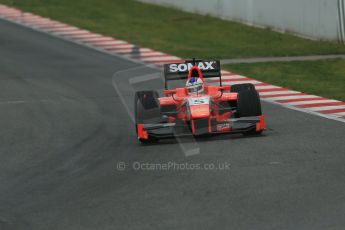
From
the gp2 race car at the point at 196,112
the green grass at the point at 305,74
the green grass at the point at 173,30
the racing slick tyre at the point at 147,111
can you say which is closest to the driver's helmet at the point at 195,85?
the gp2 race car at the point at 196,112

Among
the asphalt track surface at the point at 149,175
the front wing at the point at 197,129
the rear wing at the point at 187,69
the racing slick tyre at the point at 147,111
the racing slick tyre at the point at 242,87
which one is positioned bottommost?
the asphalt track surface at the point at 149,175

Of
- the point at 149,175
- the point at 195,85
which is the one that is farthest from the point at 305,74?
the point at 149,175

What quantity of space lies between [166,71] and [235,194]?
6267mm

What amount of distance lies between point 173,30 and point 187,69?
18.6 m

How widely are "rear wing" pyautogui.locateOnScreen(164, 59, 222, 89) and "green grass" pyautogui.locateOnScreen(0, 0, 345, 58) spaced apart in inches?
470

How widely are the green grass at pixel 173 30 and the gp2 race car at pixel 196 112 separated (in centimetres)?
1276

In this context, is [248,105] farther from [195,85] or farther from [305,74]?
[305,74]

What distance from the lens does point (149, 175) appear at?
13883 millimetres

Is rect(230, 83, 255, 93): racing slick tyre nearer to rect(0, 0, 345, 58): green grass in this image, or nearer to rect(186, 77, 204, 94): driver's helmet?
rect(186, 77, 204, 94): driver's helmet

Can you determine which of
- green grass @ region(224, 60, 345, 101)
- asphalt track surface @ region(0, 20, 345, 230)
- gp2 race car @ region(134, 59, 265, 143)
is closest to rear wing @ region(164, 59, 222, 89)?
gp2 race car @ region(134, 59, 265, 143)

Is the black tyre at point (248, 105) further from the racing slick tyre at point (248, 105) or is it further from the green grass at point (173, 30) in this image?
the green grass at point (173, 30)

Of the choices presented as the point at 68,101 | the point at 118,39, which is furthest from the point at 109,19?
the point at 68,101

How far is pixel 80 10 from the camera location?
4134 centimetres

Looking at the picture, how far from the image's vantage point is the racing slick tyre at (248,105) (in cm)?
1698
